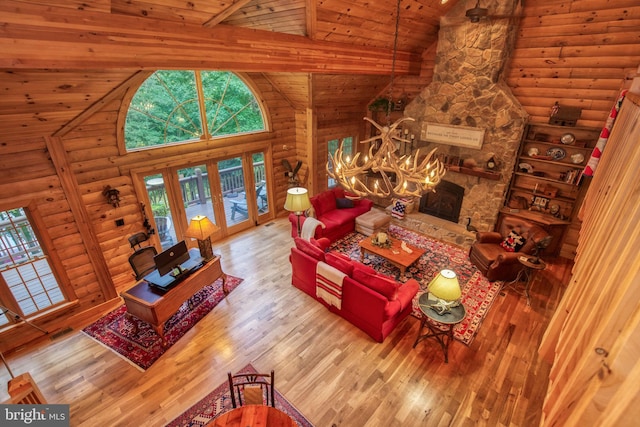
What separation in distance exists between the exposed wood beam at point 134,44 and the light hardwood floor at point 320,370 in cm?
357

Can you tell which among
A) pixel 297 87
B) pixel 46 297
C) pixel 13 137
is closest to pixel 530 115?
pixel 297 87

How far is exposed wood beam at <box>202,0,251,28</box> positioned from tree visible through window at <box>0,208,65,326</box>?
3.59 metres

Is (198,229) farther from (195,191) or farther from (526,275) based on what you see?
(526,275)

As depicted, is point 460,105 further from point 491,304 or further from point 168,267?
point 168,267

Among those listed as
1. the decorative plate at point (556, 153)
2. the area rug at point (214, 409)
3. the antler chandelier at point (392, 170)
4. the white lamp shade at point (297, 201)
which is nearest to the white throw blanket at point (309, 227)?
the white lamp shade at point (297, 201)

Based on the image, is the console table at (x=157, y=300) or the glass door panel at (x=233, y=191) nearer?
the console table at (x=157, y=300)

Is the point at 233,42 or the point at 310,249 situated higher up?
the point at 233,42

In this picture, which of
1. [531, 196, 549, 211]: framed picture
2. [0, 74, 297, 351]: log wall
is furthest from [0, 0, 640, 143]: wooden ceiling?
[531, 196, 549, 211]: framed picture

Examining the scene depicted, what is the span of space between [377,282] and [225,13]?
3.74 metres

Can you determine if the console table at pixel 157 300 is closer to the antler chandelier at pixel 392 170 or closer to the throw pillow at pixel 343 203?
the antler chandelier at pixel 392 170

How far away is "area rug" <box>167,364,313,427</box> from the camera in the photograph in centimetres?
321

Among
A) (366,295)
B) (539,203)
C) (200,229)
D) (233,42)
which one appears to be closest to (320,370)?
(366,295)

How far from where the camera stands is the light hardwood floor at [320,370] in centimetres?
333

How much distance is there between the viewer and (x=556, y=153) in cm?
572
